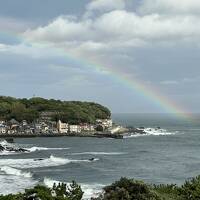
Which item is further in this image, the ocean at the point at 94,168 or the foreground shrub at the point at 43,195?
the ocean at the point at 94,168

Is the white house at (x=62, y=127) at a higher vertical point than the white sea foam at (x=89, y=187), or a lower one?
higher

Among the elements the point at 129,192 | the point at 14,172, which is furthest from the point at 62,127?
the point at 129,192

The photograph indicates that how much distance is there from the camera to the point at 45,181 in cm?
6331

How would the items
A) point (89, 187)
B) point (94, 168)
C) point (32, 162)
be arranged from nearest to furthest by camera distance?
1. point (89, 187)
2. point (94, 168)
3. point (32, 162)

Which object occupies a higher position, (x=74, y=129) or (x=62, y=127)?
(x=62, y=127)

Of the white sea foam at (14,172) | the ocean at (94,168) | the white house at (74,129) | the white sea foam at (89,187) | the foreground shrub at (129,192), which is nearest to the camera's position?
the foreground shrub at (129,192)

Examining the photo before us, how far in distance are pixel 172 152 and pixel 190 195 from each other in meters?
82.0

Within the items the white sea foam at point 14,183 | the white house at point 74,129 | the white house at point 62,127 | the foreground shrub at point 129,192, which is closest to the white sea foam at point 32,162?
the white sea foam at point 14,183

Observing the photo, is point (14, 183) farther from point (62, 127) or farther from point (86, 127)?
point (86, 127)

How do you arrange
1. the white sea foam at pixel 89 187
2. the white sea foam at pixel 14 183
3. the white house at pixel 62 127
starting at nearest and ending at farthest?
the white sea foam at pixel 89 187 → the white sea foam at pixel 14 183 → the white house at pixel 62 127

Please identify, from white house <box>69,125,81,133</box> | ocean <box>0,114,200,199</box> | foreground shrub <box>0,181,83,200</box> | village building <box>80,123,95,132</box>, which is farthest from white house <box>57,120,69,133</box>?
foreground shrub <box>0,181,83,200</box>

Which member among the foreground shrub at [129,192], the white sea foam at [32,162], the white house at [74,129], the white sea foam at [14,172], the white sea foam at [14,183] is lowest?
the white sea foam at [14,183]

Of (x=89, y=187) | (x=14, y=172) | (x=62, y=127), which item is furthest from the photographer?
(x=62, y=127)

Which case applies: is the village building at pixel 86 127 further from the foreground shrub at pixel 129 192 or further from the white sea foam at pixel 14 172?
the foreground shrub at pixel 129 192
